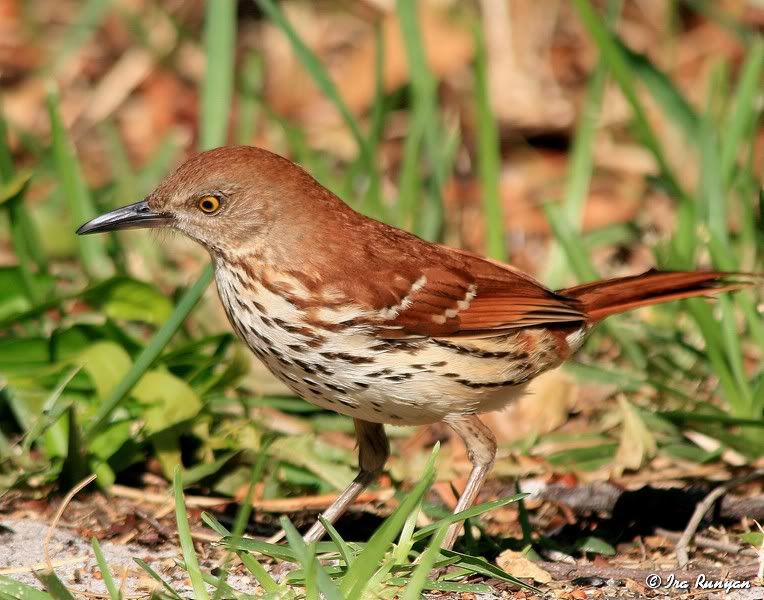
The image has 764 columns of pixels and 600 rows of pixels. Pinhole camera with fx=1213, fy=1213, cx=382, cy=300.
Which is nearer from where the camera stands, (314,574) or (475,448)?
(314,574)

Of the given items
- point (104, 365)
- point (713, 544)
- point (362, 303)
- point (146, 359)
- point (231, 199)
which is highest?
point (231, 199)

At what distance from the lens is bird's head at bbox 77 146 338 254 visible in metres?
3.81

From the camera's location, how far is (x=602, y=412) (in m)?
4.91

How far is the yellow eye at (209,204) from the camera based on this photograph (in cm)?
385

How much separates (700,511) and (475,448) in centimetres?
76

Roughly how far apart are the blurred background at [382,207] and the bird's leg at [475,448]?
35 centimetres

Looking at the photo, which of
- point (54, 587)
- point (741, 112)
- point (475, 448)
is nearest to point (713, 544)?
point (475, 448)

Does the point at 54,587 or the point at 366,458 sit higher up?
the point at 54,587

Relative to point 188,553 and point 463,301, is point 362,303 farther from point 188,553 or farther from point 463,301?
point 188,553

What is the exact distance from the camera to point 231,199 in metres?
3.84

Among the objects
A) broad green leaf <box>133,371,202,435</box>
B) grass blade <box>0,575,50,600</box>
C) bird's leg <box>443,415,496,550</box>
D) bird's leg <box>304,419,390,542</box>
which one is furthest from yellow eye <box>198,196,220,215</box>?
grass blade <box>0,575,50,600</box>

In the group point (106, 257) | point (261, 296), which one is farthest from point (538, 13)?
point (261, 296)

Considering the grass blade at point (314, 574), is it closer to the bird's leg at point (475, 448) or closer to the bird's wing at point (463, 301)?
the bird's wing at point (463, 301)

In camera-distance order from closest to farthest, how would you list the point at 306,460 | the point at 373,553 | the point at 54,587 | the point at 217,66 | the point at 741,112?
the point at 54,587 < the point at 373,553 < the point at 306,460 < the point at 741,112 < the point at 217,66
